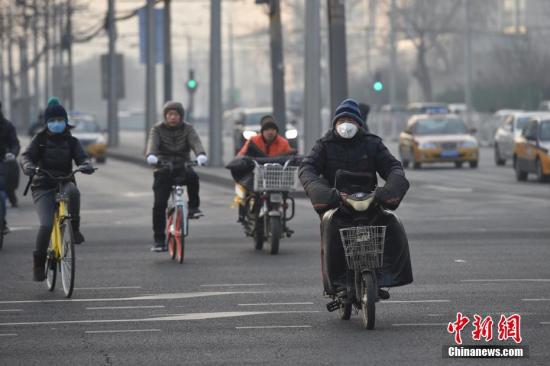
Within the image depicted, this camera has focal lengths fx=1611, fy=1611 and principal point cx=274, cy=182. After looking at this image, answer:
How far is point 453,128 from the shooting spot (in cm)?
4444

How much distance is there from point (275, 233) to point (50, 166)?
4061 millimetres

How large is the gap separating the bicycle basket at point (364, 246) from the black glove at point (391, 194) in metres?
0.18

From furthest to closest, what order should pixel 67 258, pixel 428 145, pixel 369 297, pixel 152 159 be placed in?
pixel 428 145
pixel 152 159
pixel 67 258
pixel 369 297

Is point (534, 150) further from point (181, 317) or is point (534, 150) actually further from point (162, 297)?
point (181, 317)

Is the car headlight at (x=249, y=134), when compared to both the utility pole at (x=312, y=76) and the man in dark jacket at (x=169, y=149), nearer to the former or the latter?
the man in dark jacket at (x=169, y=149)

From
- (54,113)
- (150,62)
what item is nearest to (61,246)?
(54,113)

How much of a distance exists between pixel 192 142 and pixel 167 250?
1.21m

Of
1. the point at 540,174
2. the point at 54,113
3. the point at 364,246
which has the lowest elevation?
the point at 364,246

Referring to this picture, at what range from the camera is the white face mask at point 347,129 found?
1132 centimetres

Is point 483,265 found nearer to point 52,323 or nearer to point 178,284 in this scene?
point 178,284

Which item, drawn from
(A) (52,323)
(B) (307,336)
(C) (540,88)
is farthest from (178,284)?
(C) (540,88)

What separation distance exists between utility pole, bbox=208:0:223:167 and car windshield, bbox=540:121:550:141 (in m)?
8.75

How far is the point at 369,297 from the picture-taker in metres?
10.8

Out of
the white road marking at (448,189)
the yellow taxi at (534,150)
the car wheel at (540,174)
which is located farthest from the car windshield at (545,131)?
the white road marking at (448,189)
